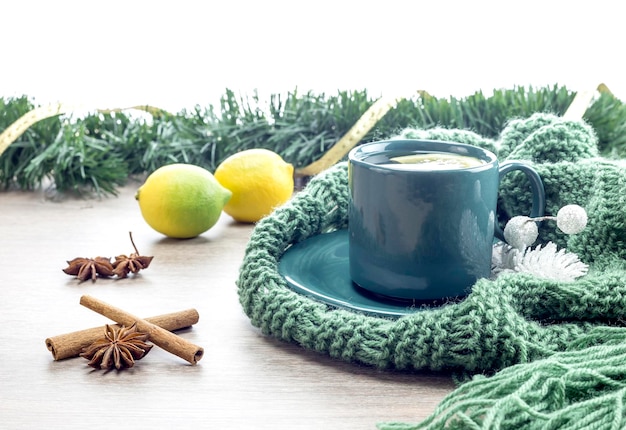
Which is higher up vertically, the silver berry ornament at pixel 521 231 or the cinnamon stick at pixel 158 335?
the silver berry ornament at pixel 521 231

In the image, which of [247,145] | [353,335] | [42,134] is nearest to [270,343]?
[353,335]

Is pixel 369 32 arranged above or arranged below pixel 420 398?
above

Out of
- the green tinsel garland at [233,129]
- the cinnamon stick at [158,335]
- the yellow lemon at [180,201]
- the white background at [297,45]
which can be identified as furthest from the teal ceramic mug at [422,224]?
the white background at [297,45]

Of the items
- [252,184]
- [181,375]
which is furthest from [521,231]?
[252,184]

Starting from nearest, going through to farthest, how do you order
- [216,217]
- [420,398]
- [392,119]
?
[420,398] → [216,217] → [392,119]

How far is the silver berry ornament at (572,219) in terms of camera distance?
799 millimetres

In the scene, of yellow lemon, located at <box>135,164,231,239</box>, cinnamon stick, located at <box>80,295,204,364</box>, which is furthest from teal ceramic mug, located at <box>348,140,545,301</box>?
yellow lemon, located at <box>135,164,231,239</box>

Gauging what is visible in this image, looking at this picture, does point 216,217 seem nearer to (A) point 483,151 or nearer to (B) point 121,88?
(A) point 483,151

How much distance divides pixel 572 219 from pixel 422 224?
170 mm

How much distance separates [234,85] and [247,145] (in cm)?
52

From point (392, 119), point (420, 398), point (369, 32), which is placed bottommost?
point (420, 398)

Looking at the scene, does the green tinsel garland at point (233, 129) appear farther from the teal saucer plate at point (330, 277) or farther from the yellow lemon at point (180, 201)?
the teal saucer plate at point (330, 277)

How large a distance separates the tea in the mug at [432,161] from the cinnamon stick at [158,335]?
0.24m

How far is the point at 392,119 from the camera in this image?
53.9 inches
